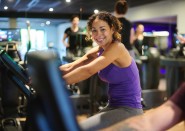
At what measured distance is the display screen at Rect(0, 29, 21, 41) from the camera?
4504 millimetres

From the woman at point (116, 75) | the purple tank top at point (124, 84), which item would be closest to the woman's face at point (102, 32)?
the woman at point (116, 75)

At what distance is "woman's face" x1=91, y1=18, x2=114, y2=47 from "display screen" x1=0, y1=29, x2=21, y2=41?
109 inches

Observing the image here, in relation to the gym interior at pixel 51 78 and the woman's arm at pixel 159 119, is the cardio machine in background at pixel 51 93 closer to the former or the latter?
the gym interior at pixel 51 78

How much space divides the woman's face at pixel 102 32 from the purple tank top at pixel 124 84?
201 millimetres

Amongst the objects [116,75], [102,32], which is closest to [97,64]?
[116,75]

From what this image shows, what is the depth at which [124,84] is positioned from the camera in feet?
6.25

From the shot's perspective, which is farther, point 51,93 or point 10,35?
point 10,35

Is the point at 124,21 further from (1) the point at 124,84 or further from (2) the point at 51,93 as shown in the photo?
(2) the point at 51,93

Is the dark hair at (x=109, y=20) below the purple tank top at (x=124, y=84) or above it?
above

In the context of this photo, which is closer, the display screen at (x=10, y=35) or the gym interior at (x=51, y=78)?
the gym interior at (x=51, y=78)

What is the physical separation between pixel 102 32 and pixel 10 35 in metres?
2.90

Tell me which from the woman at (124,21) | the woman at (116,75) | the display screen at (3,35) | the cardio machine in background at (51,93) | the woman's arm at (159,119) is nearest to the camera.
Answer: the cardio machine in background at (51,93)

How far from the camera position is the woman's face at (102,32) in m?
2.03

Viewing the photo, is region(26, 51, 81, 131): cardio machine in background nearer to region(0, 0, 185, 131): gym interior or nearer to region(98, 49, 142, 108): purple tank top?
region(0, 0, 185, 131): gym interior
